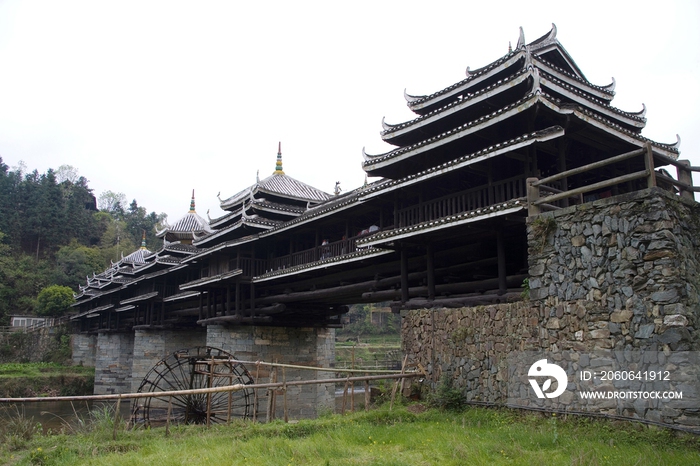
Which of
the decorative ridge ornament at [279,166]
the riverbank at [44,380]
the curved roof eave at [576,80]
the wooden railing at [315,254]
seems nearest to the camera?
the curved roof eave at [576,80]

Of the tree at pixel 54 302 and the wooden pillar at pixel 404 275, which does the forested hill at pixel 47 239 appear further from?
the wooden pillar at pixel 404 275

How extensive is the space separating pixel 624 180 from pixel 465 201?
4.95 metres

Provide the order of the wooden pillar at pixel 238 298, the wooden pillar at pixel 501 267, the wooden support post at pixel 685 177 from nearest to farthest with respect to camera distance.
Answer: the wooden support post at pixel 685 177, the wooden pillar at pixel 501 267, the wooden pillar at pixel 238 298

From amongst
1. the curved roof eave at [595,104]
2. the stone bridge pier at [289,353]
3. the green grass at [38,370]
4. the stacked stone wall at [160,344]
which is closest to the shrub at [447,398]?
the curved roof eave at [595,104]

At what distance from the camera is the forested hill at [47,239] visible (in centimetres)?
5931

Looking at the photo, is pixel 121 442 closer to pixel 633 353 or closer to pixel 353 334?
pixel 633 353

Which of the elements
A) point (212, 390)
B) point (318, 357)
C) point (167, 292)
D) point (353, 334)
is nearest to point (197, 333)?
point (167, 292)

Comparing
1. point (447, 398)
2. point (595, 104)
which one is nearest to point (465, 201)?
point (595, 104)

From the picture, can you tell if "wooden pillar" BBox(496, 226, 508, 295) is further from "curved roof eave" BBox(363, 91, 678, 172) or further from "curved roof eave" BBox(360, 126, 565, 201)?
"curved roof eave" BBox(363, 91, 678, 172)

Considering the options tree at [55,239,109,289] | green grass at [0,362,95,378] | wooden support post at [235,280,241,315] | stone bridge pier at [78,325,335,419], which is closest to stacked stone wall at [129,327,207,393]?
stone bridge pier at [78,325,335,419]

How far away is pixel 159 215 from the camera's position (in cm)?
10606

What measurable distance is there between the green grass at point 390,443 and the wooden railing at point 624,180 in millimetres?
3636

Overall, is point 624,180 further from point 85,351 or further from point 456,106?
point 85,351

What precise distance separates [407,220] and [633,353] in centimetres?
753
